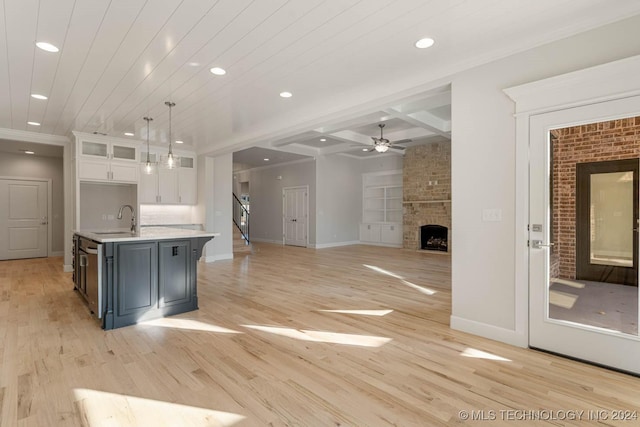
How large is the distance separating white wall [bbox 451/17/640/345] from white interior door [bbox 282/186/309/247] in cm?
744

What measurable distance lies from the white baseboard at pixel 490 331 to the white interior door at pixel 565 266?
0.29ft

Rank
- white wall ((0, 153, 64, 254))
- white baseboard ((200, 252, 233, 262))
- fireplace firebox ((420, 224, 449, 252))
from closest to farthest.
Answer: white baseboard ((200, 252, 233, 262)) → white wall ((0, 153, 64, 254)) → fireplace firebox ((420, 224, 449, 252))

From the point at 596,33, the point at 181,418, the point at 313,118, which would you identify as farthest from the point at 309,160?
the point at 181,418

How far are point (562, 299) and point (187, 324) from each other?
3653mm

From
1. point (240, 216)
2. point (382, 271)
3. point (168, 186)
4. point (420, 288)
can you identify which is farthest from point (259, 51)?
point (240, 216)

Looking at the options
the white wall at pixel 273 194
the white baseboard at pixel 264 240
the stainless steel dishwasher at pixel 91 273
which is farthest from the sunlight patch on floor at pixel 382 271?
the white baseboard at pixel 264 240

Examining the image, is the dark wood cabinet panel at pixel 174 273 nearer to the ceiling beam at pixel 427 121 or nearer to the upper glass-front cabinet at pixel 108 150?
the ceiling beam at pixel 427 121

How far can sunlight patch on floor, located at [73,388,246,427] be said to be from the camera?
186 cm

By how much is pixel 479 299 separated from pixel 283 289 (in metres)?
2.88

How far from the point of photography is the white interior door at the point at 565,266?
247 centimetres

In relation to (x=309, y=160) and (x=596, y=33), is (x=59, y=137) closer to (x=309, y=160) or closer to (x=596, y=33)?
(x=309, y=160)

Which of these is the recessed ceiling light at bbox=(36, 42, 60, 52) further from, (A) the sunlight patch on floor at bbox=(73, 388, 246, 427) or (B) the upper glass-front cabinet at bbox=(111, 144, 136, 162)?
(B) the upper glass-front cabinet at bbox=(111, 144, 136, 162)

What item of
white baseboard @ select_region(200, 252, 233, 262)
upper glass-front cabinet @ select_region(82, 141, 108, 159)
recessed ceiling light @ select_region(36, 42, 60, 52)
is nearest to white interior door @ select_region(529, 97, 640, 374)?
recessed ceiling light @ select_region(36, 42, 60, 52)

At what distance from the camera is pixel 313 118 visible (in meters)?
4.77
